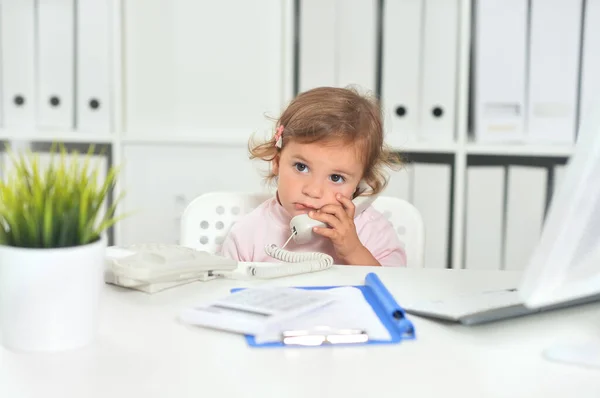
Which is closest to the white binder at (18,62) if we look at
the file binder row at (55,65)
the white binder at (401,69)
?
the file binder row at (55,65)

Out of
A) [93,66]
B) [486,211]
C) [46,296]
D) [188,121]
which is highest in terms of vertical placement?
[93,66]

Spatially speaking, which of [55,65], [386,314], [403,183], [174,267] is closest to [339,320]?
[386,314]

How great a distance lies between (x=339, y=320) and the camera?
2.53 feet

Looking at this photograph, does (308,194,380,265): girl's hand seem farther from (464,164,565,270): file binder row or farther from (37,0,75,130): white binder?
(37,0,75,130): white binder

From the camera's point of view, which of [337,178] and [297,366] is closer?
[297,366]

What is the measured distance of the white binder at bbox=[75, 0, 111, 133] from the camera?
2.02 metres

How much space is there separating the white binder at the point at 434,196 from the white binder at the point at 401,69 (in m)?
0.10

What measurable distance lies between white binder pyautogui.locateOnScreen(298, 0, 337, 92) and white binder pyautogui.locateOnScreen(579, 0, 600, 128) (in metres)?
0.64

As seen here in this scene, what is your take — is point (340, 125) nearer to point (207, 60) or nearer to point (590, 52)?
point (207, 60)

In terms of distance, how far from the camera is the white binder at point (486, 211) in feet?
6.61

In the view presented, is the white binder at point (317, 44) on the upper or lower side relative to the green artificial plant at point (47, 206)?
upper

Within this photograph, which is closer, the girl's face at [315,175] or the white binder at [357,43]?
the girl's face at [315,175]

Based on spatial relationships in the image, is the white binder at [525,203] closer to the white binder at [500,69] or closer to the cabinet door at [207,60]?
the white binder at [500,69]

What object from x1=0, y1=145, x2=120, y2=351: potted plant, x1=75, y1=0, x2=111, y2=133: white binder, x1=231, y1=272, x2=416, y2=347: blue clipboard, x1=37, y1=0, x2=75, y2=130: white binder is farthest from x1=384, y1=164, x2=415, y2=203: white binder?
x1=0, y1=145, x2=120, y2=351: potted plant
